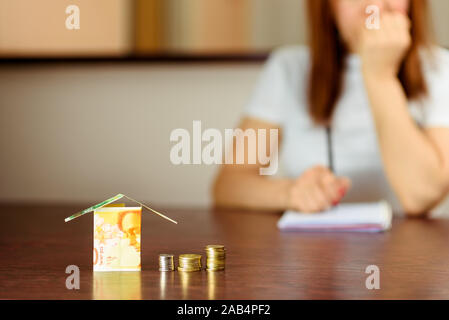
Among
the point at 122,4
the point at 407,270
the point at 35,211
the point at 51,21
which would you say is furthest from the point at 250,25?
the point at 407,270

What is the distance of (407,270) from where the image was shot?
2.28ft

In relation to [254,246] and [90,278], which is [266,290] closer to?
[90,278]

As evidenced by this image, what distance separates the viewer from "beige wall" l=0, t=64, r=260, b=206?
2121 mm

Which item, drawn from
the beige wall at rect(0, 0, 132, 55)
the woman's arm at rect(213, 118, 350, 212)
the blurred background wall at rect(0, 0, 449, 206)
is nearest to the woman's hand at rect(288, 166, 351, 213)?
the woman's arm at rect(213, 118, 350, 212)

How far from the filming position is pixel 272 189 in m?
1.43

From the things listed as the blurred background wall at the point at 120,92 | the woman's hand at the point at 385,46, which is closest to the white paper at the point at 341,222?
the woman's hand at the point at 385,46

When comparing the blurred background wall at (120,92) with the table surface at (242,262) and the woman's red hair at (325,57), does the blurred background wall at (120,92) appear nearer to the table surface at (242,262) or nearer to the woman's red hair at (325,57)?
the woman's red hair at (325,57)

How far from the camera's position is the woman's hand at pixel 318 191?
3.97 ft

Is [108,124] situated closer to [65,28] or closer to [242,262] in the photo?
[65,28]

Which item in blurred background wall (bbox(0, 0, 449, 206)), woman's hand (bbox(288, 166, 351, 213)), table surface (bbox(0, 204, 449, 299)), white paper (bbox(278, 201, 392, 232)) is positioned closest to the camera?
table surface (bbox(0, 204, 449, 299))

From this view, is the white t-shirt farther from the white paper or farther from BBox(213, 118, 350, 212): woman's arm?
the white paper
